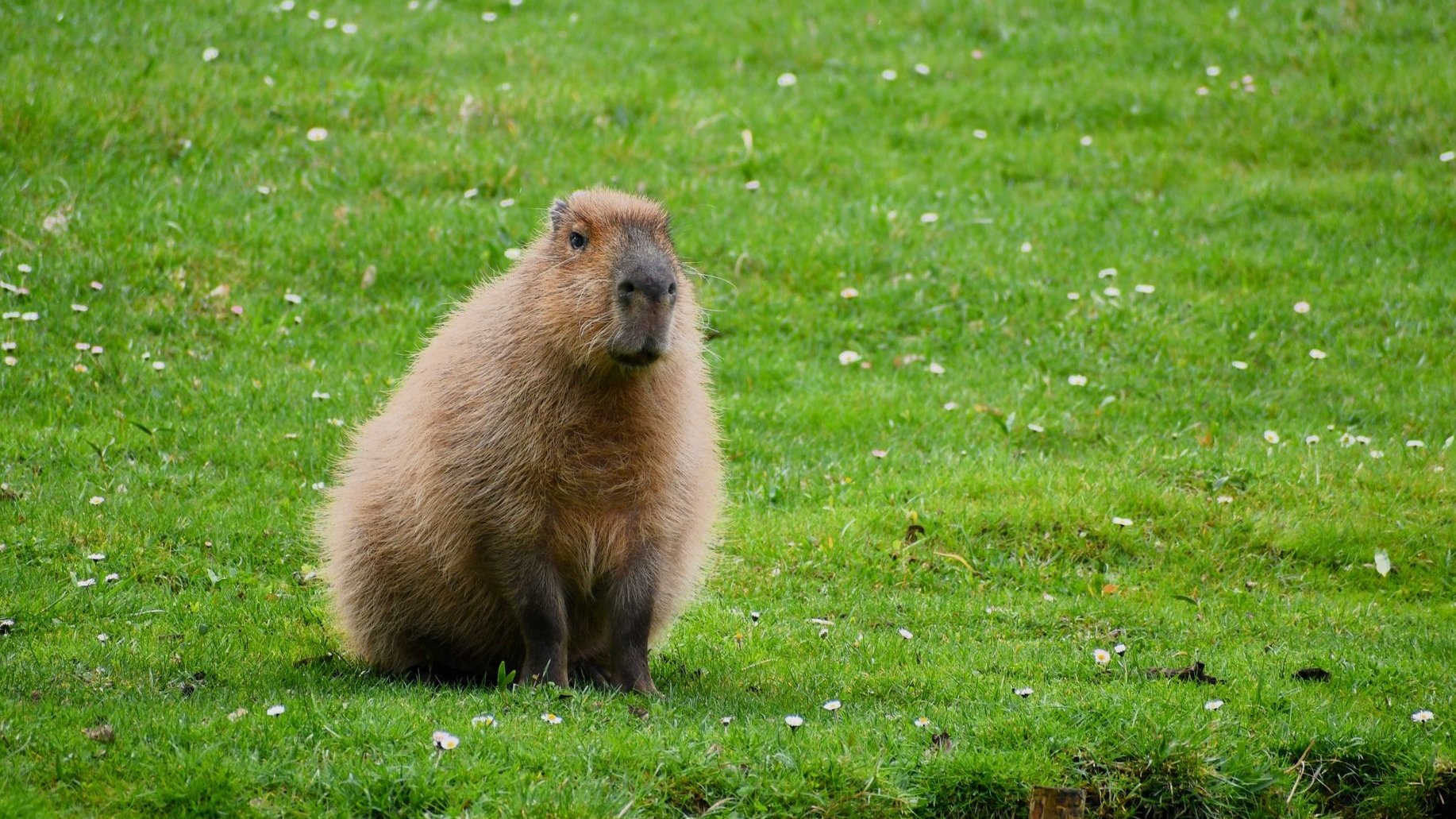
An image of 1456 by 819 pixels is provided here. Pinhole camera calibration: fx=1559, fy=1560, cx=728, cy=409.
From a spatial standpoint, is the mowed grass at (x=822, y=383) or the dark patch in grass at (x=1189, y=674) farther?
the dark patch in grass at (x=1189, y=674)

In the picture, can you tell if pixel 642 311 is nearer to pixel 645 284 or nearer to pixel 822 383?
pixel 645 284

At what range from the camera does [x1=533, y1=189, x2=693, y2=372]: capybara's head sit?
5.33 m

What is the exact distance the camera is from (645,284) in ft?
17.5

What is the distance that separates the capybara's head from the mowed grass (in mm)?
1231

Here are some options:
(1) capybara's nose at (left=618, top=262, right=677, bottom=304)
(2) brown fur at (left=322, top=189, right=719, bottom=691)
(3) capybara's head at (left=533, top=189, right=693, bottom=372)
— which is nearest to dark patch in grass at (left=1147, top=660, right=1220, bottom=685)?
(2) brown fur at (left=322, top=189, right=719, bottom=691)

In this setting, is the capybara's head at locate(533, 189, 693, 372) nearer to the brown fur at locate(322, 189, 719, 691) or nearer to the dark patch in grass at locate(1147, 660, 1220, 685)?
the brown fur at locate(322, 189, 719, 691)

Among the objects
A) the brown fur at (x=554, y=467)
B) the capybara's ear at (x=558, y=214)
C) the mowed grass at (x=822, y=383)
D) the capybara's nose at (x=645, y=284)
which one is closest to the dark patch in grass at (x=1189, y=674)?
the mowed grass at (x=822, y=383)

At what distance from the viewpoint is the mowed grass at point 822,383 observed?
5.06 metres

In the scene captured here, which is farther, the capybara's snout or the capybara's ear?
the capybara's ear

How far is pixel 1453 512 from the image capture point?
Result: 805cm

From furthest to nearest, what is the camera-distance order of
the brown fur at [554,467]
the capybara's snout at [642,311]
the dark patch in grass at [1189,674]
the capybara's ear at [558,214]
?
1. the dark patch in grass at [1189,674]
2. the capybara's ear at [558,214]
3. the brown fur at [554,467]
4. the capybara's snout at [642,311]

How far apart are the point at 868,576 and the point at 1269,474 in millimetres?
2473

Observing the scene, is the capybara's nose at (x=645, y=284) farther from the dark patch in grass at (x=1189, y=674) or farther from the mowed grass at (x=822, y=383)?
the dark patch in grass at (x=1189, y=674)

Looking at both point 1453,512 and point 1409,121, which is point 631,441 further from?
point 1409,121
